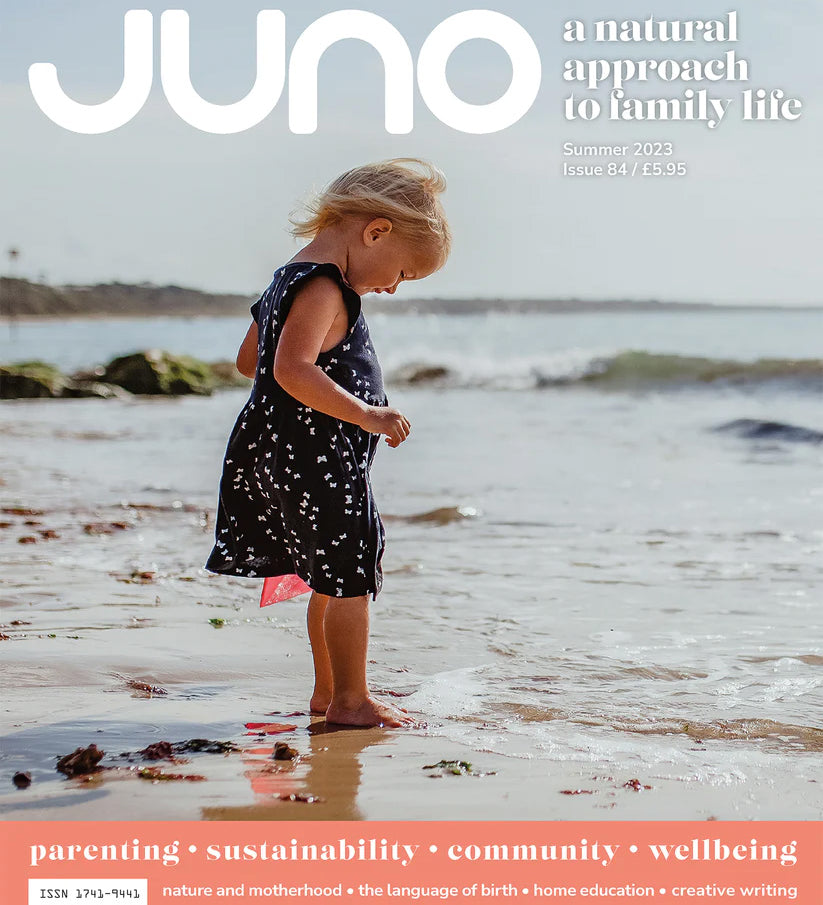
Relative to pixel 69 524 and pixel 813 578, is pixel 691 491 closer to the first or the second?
pixel 813 578

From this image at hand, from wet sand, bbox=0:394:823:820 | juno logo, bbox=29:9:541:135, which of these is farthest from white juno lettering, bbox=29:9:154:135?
wet sand, bbox=0:394:823:820

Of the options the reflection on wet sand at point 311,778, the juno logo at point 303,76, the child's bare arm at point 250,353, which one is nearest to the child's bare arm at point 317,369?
the child's bare arm at point 250,353

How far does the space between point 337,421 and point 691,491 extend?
484 centimetres

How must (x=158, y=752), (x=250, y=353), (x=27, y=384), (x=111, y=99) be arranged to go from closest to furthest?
(x=158, y=752), (x=250, y=353), (x=111, y=99), (x=27, y=384)

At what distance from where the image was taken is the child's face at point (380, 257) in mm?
2893

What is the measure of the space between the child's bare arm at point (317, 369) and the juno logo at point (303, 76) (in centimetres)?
248

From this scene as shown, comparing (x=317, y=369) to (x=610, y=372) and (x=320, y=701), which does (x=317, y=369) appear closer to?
(x=320, y=701)

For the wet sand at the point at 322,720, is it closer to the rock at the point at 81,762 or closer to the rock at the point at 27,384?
the rock at the point at 81,762

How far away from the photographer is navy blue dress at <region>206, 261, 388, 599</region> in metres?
2.79

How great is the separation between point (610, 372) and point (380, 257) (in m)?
19.9

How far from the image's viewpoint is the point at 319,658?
117 inches

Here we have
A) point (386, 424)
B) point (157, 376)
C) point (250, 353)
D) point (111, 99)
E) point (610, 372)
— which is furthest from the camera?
point (610, 372)

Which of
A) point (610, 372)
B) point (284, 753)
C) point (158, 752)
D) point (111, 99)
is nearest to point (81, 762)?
point (158, 752)

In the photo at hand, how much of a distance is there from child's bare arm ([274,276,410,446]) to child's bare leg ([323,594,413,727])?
0.43 meters
